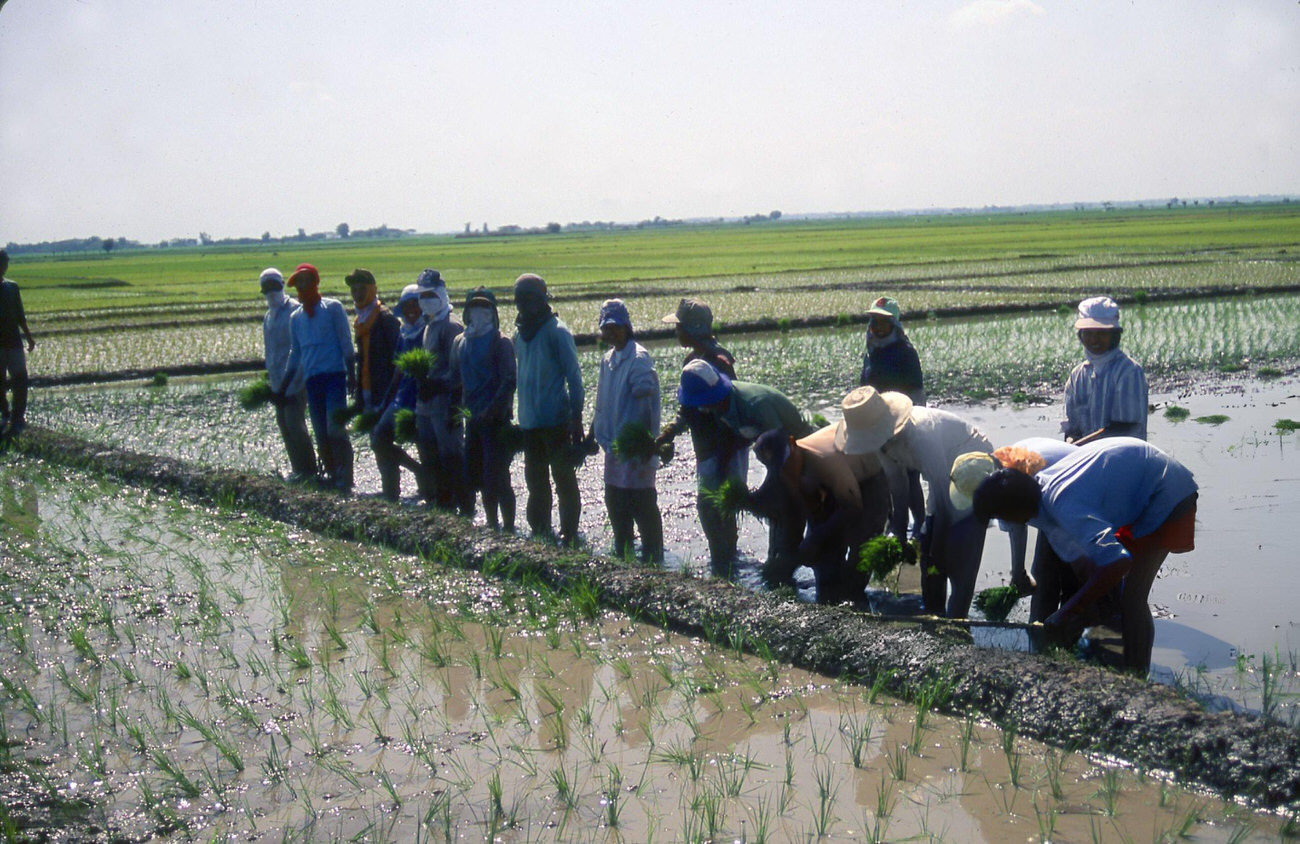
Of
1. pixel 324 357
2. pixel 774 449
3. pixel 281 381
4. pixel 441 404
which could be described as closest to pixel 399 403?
pixel 441 404

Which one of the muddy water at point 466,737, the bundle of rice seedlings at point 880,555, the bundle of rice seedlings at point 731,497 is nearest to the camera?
the muddy water at point 466,737

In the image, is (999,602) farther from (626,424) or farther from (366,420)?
(366,420)

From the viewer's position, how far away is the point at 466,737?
378 centimetres

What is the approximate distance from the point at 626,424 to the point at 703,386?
2.21 feet

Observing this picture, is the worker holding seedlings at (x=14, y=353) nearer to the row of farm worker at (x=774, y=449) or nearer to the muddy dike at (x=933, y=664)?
the row of farm worker at (x=774, y=449)

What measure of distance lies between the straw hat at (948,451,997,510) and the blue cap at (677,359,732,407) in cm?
125

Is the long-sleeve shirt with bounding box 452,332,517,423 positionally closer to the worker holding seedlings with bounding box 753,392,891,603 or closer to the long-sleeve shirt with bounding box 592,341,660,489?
the long-sleeve shirt with bounding box 592,341,660,489

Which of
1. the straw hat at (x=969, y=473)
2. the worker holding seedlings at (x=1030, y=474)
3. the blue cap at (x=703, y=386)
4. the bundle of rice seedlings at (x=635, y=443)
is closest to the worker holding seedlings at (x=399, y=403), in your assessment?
the bundle of rice seedlings at (x=635, y=443)

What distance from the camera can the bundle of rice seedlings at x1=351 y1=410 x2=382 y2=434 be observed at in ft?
23.5

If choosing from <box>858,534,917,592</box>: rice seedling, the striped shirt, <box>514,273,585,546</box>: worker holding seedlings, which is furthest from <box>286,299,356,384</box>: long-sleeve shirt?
the striped shirt

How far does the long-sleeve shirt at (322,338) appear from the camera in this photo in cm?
754

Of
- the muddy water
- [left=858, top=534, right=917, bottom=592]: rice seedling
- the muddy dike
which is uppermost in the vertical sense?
[left=858, top=534, right=917, bottom=592]: rice seedling

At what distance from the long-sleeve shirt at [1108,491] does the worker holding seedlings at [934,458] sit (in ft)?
1.77

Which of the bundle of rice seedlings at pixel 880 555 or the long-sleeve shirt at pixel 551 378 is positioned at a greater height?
the long-sleeve shirt at pixel 551 378
